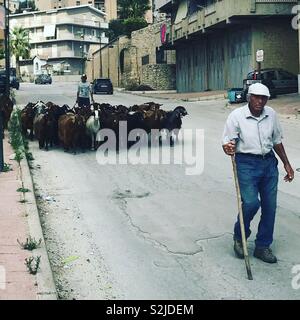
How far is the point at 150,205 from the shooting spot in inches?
347

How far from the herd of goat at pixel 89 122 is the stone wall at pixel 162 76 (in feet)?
123

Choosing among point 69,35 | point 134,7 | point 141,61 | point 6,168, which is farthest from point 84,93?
point 69,35

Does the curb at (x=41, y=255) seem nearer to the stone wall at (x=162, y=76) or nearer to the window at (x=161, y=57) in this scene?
the stone wall at (x=162, y=76)

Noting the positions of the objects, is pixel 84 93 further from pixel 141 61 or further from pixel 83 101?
pixel 141 61

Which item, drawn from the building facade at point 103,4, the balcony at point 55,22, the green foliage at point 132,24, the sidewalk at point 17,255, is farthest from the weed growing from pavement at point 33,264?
the building facade at point 103,4

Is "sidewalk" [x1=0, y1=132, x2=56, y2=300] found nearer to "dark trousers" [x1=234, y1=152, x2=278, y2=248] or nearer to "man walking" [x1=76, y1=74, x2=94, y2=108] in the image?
"dark trousers" [x1=234, y1=152, x2=278, y2=248]

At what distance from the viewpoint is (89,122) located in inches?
538

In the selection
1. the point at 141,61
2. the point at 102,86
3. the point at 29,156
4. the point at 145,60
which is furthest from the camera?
the point at 141,61

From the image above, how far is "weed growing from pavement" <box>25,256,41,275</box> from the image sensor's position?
551 cm

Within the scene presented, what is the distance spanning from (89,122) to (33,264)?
8143 mm

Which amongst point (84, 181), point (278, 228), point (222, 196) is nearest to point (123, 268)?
point (278, 228)

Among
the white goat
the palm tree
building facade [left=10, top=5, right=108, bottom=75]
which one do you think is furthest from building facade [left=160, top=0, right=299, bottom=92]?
the palm tree

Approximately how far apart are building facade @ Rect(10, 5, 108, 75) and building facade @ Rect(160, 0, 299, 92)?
52.9 m
